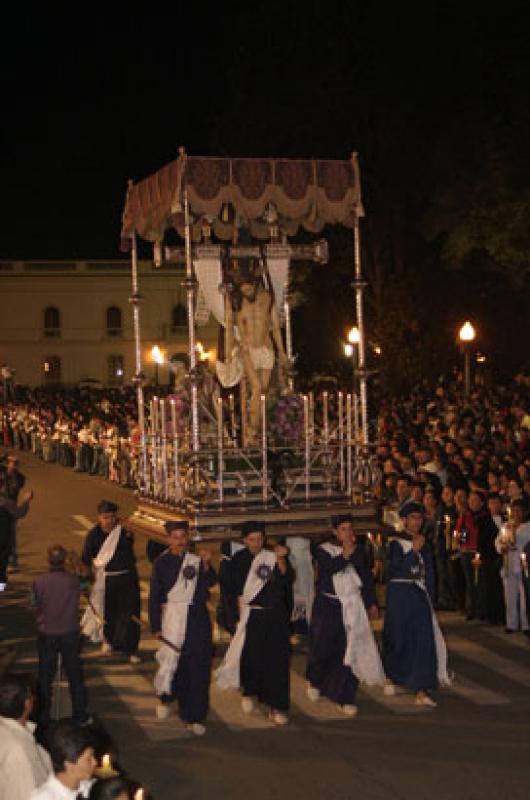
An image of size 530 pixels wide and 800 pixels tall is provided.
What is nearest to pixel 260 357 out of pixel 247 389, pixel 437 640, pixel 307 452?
pixel 247 389

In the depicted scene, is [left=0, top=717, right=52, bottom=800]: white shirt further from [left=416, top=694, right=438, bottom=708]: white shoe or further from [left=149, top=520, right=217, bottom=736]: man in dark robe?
[left=416, top=694, right=438, bottom=708]: white shoe

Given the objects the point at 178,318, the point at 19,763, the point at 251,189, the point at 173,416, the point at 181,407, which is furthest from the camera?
the point at 178,318

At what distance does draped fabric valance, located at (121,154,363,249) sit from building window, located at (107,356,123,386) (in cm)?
6357

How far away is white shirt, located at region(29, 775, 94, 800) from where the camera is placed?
489 cm

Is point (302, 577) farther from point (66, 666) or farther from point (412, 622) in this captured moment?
point (66, 666)

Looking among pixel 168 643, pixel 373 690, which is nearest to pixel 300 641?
pixel 373 690

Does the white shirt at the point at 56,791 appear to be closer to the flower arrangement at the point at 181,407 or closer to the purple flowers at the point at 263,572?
the purple flowers at the point at 263,572

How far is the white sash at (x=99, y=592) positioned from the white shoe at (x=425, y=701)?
325 cm

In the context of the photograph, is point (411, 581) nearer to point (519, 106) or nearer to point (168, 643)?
point (168, 643)

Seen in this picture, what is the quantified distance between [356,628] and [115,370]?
6855 cm

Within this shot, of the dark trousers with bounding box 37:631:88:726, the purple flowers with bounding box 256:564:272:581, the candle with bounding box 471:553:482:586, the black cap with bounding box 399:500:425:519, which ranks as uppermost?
the black cap with bounding box 399:500:425:519

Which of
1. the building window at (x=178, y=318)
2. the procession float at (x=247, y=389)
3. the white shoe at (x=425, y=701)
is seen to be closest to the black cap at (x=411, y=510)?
the white shoe at (x=425, y=701)

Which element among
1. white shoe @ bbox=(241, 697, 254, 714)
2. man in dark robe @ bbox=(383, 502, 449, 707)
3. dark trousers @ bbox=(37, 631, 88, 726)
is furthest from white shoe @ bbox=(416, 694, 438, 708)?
dark trousers @ bbox=(37, 631, 88, 726)

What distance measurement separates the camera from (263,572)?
10.3 metres
